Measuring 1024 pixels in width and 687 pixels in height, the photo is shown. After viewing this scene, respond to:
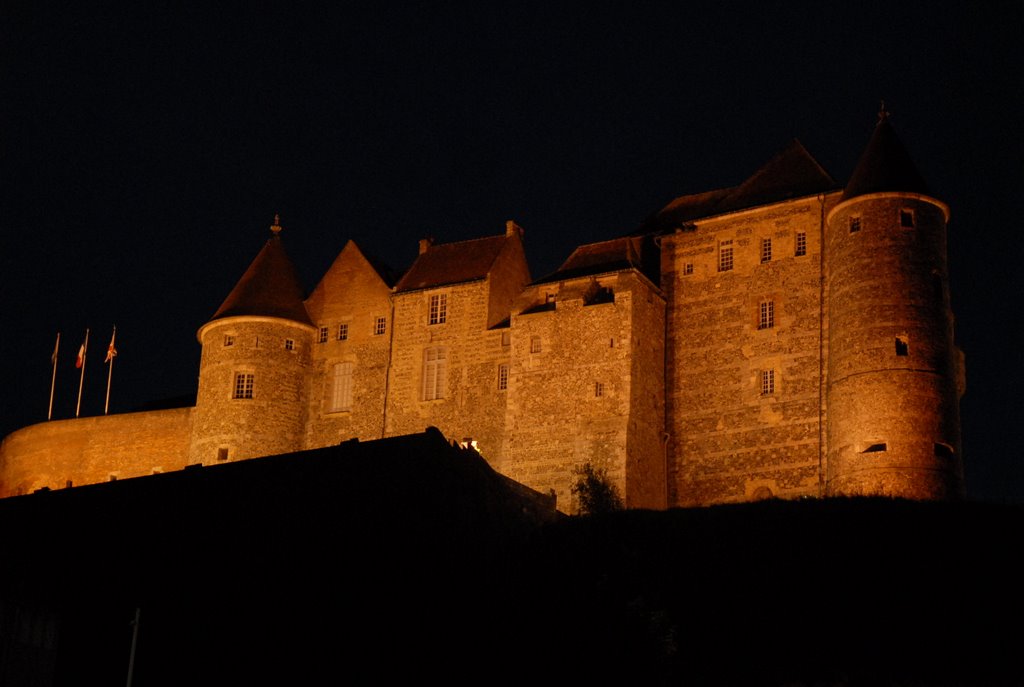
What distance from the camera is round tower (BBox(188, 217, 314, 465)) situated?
168 ft

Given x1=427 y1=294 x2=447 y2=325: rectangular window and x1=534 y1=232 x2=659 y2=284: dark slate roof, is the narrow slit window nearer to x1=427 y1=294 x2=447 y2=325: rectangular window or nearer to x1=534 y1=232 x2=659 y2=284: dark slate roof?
x1=534 y1=232 x2=659 y2=284: dark slate roof

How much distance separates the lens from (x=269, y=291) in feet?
178

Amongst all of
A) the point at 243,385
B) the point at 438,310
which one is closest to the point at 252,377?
the point at 243,385

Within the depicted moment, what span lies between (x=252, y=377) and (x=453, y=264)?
7357 mm

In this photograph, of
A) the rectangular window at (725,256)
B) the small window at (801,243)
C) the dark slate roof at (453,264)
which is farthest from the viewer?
the dark slate roof at (453,264)

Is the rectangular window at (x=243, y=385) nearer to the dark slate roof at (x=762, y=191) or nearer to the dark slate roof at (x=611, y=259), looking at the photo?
the dark slate roof at (x=611, y=259)

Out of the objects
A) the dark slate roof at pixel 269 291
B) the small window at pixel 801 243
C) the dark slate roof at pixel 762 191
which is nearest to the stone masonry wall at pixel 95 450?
the dark slate roof at pixel 269 291

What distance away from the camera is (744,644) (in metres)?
33.2

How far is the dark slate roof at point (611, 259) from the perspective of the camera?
47.9m

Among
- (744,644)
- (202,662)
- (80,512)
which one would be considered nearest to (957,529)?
(744,644)

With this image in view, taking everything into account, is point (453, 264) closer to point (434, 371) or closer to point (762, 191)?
point (434, 371)

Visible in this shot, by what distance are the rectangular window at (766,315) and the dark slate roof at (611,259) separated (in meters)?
3.77

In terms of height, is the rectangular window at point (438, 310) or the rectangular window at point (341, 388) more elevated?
the rectangular window at point (438, 310)

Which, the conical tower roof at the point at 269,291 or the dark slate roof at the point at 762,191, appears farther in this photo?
the conical tower roof at the point at 269,291
